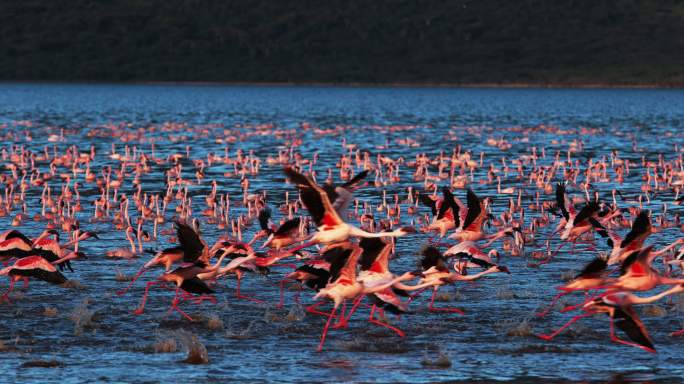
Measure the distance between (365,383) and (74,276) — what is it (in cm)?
917

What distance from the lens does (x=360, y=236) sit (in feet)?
62.7

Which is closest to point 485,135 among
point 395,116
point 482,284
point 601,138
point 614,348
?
point 601,138

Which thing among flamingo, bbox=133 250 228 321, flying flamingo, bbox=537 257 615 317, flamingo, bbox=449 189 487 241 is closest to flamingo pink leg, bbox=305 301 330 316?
flamingo, bbox=133 250 228 321

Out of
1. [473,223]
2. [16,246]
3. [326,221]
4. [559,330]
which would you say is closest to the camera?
[559,330]

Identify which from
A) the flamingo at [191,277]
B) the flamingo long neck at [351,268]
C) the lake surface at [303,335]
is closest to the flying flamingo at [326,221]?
the flamingo long neck at [351,268]

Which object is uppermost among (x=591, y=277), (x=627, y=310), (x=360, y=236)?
(x=360, y=236)

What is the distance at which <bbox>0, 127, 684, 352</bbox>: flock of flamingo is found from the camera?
18.8 m

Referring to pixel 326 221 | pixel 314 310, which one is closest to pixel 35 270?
pixel 314 310

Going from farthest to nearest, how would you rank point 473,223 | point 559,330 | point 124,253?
point 124,253, point 473,223, point 559,330

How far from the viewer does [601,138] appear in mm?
73812

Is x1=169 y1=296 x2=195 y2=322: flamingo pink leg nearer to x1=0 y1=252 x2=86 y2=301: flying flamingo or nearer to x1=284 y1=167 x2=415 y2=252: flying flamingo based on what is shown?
x1=0 y1=252 x2=86 y2=301: flying flamingo

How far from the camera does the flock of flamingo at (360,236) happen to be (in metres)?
18.8

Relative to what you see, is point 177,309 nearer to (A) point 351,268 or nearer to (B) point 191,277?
(B) point 191,277

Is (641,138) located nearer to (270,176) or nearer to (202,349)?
(270,176)
